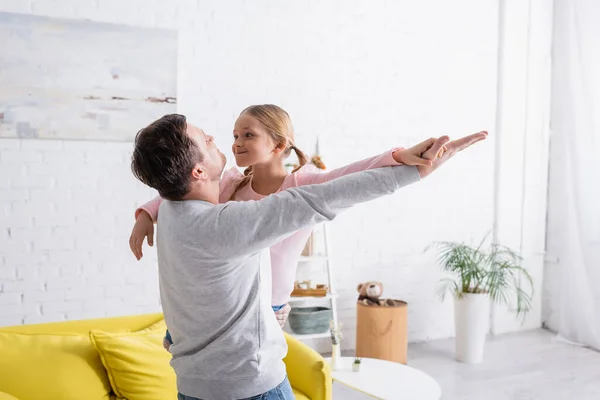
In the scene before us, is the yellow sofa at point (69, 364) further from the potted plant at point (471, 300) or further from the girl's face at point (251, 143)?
the potted plant at point (471, 300)

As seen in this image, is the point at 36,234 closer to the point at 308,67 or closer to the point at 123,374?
the point at 123,374

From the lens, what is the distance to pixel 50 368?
7.22ft

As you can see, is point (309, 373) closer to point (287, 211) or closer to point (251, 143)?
point (251, 143)

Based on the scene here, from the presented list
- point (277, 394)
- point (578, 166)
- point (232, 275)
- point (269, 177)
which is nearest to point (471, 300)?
point (578, 166)

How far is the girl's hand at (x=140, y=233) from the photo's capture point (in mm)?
1511

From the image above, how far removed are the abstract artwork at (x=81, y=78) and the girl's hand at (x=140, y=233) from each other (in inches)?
79.1

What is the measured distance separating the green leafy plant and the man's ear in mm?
3031

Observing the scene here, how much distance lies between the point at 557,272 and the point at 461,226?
0.91 meters

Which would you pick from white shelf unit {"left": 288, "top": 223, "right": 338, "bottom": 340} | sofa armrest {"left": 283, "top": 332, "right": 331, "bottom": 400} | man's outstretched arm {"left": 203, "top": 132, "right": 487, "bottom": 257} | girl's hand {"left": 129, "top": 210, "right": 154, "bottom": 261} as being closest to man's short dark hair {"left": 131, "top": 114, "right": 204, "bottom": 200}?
man's outstretched arm {"left": 203, "top": 132, "right": 487, "bottom": 257}

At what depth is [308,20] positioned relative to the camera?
3.93m

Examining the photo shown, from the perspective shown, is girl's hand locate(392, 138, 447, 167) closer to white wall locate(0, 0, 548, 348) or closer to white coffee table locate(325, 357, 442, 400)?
white coffee table locate(325, 357, 442, 400)

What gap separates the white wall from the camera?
11.0ft

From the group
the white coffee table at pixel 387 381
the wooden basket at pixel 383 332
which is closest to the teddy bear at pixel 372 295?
the wooden basket at pixel 383 332

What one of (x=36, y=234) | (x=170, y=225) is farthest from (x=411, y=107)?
(x=170, y=225)
